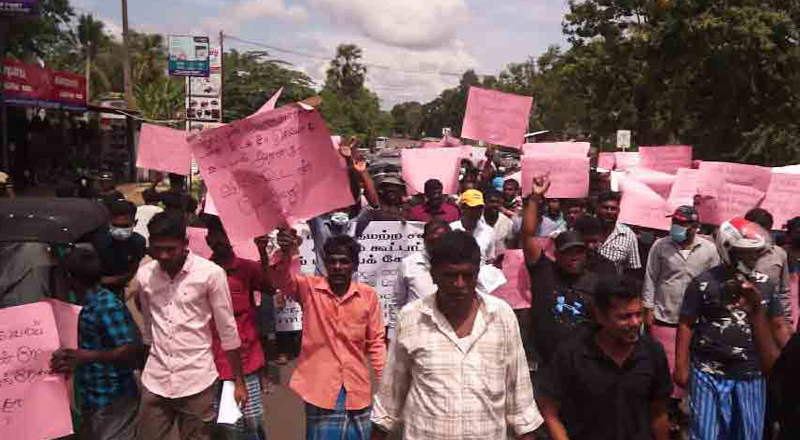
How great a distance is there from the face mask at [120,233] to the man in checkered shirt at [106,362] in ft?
3.97

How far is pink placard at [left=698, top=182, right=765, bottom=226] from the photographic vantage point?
617 cm

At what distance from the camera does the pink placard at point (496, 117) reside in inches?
297

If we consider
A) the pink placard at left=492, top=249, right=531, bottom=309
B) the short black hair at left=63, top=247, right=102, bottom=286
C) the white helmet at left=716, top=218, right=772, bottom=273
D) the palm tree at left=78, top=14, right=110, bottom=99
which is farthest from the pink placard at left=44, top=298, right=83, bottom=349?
the palm tree at left=78, top=14, right=110, bottom=99

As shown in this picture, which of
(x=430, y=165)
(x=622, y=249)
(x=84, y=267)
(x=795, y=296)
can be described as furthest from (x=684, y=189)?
(x=84, y=267)

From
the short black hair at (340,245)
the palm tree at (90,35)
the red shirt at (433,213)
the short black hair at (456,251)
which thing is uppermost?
the palm tree at (90,35)

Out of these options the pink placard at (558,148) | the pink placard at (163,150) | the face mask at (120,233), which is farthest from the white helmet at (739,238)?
the pink placard at (163,150)

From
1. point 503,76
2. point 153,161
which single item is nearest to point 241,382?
point 153,161

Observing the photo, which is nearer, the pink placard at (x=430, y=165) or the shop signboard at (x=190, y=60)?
the pink placard at (x=430, y=165)

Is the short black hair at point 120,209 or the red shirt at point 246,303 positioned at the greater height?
the short black hair at point 120,209

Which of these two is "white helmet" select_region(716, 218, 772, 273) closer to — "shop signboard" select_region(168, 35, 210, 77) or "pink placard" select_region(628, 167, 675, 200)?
"pink placard" select_region(628, 167, 675, 200)

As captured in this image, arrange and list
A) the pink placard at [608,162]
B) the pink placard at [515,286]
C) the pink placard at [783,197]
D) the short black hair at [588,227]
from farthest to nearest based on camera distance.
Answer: the pink placard at [608,162] < the pink placard at [783,197] < the pink placard at [515,286] < the short black hair at [588,227]

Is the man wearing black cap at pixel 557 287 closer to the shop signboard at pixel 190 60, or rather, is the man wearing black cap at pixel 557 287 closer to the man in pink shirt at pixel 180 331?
the man in pink shirt at pixel 180 331

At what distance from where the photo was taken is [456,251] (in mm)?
2574

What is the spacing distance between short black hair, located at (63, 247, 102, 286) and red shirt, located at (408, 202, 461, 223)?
3.40 metres
